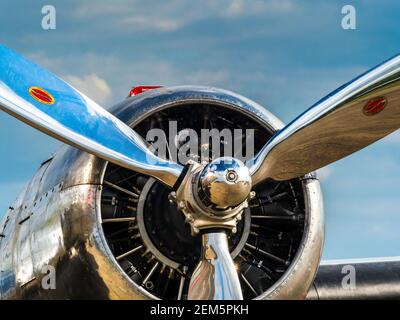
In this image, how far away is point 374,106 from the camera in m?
8.89

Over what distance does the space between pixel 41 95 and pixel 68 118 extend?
376 mm

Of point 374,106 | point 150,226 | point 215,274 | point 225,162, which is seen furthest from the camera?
point 150,226

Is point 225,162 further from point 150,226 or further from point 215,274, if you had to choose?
point 150,226

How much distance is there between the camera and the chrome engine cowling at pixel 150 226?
30.6 feet

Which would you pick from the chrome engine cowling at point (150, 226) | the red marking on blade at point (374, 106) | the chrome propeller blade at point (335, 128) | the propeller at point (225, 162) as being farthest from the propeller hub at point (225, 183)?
the red marking on blade at point (374, 106)

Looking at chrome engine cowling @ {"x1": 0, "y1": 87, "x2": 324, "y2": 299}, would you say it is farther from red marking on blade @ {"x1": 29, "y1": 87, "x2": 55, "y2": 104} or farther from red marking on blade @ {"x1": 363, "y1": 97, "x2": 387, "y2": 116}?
red marking on blade @ {"x1": 363, "y1": 97, "x2": 387, "y2": 116}

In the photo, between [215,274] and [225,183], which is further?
[215,274]

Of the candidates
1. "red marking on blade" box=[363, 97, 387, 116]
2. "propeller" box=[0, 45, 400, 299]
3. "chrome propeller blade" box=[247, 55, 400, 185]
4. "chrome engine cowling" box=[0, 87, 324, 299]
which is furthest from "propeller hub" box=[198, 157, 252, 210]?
"red marking on blade" box=[363, 97, 387, 116]

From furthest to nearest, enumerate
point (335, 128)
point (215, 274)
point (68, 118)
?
point (68, 118), point (335, 128), point (215, 274)

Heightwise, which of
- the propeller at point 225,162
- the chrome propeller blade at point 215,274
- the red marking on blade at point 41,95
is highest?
the red marking on blade at point 41,95

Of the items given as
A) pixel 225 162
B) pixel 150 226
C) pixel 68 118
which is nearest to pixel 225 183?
pixel 225 162

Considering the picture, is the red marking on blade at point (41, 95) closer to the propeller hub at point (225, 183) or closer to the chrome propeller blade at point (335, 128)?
the propeller hub at point (225, 183)

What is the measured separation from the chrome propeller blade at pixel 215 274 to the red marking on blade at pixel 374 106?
1.91 meters

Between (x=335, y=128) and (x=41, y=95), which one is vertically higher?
(x=41, y=95)
